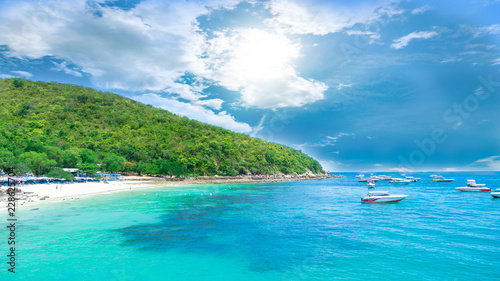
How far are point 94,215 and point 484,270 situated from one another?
3527 centimetres

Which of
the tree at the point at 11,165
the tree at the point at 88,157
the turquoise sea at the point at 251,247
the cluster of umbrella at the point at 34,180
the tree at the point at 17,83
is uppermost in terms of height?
the tree at the point at 17,83

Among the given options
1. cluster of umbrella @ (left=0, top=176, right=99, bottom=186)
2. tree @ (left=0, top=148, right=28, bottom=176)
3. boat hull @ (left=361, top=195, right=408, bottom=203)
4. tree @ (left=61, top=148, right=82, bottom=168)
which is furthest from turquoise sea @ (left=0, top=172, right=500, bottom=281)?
tree @ (left=61, top=148, right=82, bottom=168)

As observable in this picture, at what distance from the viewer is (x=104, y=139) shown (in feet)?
358

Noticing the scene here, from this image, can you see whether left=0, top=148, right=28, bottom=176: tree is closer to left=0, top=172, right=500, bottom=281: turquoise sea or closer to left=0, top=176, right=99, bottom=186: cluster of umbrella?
left=0, top=176, right=99, bottom=186: cluster of umbrella

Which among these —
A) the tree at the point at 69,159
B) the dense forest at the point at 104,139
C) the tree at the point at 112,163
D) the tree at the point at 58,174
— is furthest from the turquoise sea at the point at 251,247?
the tree at the point at 112,163

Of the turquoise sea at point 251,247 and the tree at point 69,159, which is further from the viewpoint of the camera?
the tree at point 69,159

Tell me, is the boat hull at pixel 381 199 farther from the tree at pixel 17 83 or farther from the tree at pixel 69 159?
the tree at pixel 17 83

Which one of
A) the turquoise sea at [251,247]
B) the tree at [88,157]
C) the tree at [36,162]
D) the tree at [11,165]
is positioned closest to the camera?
the turquoise sea at [251,247]

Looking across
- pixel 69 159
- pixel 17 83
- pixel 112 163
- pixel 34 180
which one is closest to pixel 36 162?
pixel 34 180

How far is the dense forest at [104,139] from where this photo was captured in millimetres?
74688

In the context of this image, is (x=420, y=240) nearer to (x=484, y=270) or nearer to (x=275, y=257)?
(x=484, y=270)

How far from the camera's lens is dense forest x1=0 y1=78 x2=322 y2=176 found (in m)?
74.7

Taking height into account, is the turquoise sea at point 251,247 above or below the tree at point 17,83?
below

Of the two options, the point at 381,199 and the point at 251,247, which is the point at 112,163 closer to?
the point at 251,247
